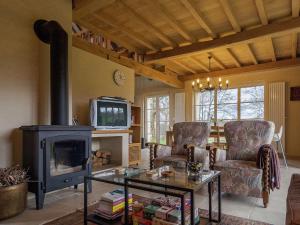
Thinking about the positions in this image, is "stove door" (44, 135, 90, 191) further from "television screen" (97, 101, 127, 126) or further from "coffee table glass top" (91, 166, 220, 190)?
"television screen" (97, 101, 127, 126)

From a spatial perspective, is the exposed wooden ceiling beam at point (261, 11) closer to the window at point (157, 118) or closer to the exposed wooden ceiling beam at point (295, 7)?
the exposed wooden ceiling beam at point (295, 7)

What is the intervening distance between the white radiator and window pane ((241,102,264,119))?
0.31m

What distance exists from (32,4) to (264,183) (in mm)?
3609

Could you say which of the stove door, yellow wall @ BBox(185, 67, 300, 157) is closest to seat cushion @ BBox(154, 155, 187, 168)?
the stove door

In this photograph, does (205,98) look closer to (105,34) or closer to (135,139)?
(135,139)

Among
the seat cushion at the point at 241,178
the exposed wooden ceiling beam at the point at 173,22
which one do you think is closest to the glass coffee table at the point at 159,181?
the seat cushion at the point at 241,178

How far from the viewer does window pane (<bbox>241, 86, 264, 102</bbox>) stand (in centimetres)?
644

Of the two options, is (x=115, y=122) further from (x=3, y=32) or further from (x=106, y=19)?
(x=3, y=32)

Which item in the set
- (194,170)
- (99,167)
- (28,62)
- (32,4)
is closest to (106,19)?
(32,4)

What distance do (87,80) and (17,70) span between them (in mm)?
1700

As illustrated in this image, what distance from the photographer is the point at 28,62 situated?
8.98 feet

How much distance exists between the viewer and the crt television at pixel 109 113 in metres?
3.77

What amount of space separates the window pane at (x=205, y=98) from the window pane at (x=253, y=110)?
103 centimetres

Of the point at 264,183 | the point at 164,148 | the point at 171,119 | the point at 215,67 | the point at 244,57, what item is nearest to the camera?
the point at 264,183
